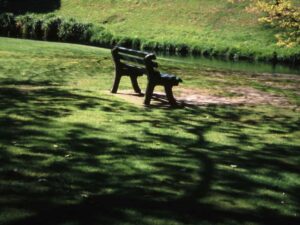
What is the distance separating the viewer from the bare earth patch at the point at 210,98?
14113 millimetres

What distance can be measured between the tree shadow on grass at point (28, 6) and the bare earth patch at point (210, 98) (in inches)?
2231

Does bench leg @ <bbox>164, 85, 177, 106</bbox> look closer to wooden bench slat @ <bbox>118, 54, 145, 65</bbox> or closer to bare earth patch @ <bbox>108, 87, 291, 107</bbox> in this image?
bare earth patch @ <bbox>108, 87, 291, 107</bbox>

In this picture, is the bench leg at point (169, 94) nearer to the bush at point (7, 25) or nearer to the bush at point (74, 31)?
the bush at point (74, 31)

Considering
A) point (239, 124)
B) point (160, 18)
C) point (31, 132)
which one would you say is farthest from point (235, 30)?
point (31, 132)

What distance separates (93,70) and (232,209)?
15.8 meters

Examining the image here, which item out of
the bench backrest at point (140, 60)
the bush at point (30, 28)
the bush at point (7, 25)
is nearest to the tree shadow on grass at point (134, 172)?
the bench backrest at point (140, 60)

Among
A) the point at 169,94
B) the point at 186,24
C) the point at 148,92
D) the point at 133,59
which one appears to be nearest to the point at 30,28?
the point at 186,24

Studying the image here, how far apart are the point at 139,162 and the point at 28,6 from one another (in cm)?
6886

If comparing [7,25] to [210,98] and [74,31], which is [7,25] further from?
[210,98]

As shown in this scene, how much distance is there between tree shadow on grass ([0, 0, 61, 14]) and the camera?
70.0m

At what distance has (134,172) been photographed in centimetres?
713

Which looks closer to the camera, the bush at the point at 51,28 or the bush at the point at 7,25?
the bush at the point at 51,28

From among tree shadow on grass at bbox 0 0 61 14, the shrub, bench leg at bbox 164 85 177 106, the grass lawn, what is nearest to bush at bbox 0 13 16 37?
the shrub

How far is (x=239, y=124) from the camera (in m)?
11.7
